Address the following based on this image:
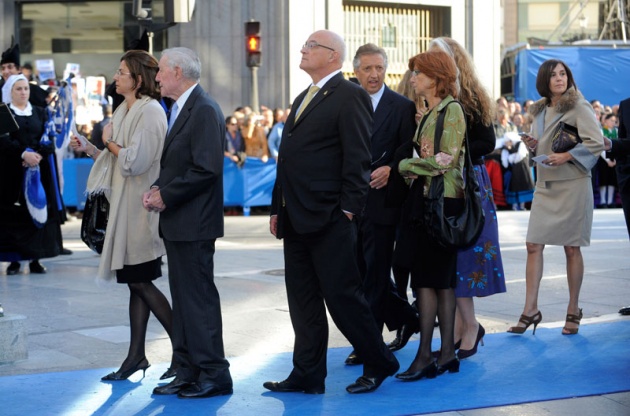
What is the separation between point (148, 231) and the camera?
22.0 feet

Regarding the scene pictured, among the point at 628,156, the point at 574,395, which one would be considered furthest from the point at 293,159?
the point at 628,156

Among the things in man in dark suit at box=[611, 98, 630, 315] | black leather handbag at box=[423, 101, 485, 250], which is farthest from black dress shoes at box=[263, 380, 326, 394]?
man in dark suit at box=[611, 98, 630, 315]

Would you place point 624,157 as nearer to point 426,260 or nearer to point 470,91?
point 470,91

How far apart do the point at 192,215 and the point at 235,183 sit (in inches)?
559

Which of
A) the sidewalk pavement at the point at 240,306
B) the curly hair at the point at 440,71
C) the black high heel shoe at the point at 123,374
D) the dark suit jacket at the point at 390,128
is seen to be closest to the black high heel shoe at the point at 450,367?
the sidewalk pavement at the point at 240,306

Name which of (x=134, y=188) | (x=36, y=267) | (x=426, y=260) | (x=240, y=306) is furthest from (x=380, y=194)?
(x=36, y=267)

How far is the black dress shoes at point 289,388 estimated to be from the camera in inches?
254

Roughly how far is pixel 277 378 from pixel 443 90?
78.9 inches

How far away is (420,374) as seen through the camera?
22.3ft

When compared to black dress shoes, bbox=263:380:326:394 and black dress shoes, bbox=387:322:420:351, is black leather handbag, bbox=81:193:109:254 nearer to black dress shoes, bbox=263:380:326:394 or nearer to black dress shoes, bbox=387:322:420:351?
black dress shoes, bbox=263:380:326:394

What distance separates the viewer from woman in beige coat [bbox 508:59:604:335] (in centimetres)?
Result: 822

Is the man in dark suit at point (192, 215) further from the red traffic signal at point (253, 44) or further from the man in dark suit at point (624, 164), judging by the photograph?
the red traffic signal at point (253, 44)

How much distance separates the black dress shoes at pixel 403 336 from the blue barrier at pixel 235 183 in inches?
495

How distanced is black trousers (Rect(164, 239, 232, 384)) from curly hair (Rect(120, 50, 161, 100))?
1005mm
